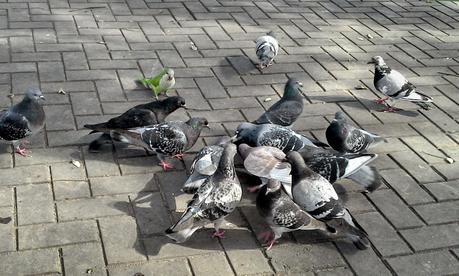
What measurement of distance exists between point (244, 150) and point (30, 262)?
2081 millimetres

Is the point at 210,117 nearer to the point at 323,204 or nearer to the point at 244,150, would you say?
the point at 244,150

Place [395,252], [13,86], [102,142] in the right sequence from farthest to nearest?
1. [13,86]
2. [102,142]
3. [395,252]

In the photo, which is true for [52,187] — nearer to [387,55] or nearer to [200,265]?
[200,265]

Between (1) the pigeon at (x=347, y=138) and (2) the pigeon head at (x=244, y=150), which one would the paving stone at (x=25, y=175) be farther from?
(1) the pigeon at (x=347, y=138)

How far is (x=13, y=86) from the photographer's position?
20.7 feet

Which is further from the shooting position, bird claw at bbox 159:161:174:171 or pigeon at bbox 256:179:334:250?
bird claw at bbox 159:161:174:171

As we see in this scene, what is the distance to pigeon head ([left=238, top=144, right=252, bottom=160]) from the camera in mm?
4926

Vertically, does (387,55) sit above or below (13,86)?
above

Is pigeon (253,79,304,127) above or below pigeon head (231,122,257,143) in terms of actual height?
above

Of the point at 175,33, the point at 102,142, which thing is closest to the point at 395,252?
the point at 102,142

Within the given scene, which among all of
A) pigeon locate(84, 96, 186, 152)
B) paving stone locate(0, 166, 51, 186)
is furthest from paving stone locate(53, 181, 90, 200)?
pigeon locate(84, 96, 186, 152)

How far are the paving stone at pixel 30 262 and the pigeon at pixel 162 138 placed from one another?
1446mm

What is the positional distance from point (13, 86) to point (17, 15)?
2.43 metres

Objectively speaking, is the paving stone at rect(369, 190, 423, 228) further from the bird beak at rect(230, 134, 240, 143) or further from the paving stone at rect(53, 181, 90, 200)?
the paving stone at rect(53, 181, 90, 200)
